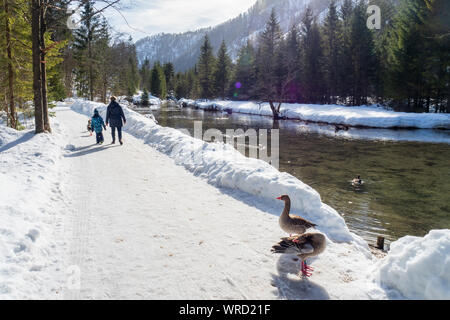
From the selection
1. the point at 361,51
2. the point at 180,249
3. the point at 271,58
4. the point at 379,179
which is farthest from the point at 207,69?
the point at 180,249

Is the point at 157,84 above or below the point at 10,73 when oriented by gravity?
above

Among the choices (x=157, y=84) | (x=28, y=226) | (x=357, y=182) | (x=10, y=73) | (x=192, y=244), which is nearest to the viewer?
(x=28, y=226)

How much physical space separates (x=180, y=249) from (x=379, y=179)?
11.9 m

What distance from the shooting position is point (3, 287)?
350cm

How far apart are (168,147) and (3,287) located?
1010 cm

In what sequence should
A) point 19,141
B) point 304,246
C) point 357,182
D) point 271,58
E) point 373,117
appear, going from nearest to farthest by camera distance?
point 304,246
point 19,141
point 357,182
point 373,117
point 271,58

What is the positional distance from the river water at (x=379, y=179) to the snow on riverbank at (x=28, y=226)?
7.49 m

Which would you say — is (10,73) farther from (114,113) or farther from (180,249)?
(180,249)

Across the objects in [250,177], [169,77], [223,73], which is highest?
[169,77]

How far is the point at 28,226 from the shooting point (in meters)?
4.92

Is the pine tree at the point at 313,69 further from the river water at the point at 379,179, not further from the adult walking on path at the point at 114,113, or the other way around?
the adult walking on path at the point at 114,113

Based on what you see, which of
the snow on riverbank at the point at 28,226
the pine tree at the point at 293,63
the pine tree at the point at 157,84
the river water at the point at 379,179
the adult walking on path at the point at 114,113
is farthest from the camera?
the pine tree at the point at 157,84

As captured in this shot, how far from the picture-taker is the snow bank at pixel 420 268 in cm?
350

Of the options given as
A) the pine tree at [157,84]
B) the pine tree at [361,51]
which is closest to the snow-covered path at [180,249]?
the pine tree at [361,51]
